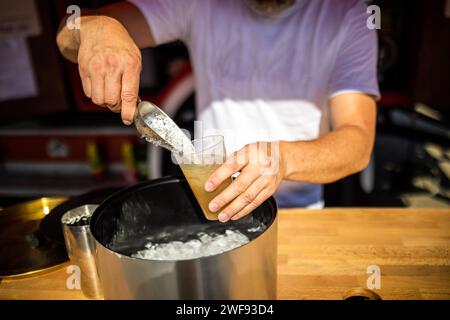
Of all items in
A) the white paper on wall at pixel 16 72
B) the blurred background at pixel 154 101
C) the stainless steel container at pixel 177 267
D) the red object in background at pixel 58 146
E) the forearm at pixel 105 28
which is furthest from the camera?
the red object in background at pixel 58 146

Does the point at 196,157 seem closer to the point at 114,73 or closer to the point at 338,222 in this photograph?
the point at 114,73

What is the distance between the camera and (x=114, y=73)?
1.02 meters

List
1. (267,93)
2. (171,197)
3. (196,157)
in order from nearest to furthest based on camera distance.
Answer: (196,157)
(171,197)
(267,93)

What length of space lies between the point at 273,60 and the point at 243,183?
3.10 ft

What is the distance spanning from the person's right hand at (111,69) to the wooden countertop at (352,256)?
0.49 metres

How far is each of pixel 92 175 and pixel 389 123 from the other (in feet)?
7.55

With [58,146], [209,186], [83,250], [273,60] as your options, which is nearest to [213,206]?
[209,186]

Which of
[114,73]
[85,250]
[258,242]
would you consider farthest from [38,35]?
[258,242]

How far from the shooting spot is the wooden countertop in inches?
41.3

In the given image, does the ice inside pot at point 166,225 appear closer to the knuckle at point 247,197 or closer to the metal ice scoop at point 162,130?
the knuckle at point 247,197

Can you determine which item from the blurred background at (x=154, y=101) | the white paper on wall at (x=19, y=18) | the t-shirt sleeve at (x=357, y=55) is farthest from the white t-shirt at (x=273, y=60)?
the white paper on wall at (x=19, y=18)

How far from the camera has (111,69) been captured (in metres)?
1.02

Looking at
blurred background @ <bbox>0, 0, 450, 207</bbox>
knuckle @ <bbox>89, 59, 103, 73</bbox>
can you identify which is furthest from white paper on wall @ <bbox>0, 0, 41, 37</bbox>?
knuckle @ <bbox>89, 59, 103, 73</bbox>

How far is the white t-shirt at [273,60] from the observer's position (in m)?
1.63
